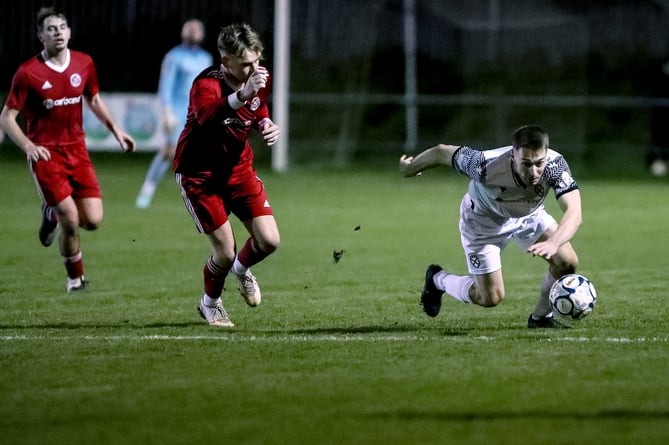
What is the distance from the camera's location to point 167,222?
50.6ft

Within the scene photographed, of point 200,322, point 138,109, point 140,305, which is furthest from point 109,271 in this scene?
point 138,109

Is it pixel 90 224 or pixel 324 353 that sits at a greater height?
pixel 90 224

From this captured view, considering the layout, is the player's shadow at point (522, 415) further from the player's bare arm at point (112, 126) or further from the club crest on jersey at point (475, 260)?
the player's bare arm at point (112, 126)

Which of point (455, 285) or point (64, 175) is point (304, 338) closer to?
point (455, 285)

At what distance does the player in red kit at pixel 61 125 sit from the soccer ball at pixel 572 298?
13.6ft

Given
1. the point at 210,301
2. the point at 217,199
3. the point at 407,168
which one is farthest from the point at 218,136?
the point at 407,168

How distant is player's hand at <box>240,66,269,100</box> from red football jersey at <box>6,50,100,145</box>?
126 inches

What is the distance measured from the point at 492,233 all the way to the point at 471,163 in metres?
0.67

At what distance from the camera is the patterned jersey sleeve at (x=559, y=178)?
7344 mm

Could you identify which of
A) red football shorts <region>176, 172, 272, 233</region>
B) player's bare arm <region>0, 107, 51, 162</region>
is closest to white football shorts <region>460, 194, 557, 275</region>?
red football shorts <region>176, 172, 272, 233</region>

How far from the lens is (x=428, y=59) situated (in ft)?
86.5

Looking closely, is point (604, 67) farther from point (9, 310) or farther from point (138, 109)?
point (9, 310)

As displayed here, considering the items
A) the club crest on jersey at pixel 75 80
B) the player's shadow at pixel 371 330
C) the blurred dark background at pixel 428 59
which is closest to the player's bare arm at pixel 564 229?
the player's shadow at pixel 371 330

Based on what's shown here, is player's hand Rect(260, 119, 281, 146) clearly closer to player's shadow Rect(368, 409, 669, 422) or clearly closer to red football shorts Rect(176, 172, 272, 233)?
red football shorts Rect(176, 172, 272, 233)
